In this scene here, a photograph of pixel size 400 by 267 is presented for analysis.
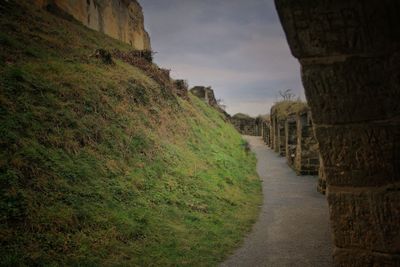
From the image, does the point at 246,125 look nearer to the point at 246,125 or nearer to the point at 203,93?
the point at 246,125

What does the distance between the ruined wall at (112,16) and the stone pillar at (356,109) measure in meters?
16.2

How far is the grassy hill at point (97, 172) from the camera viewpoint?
4.91m

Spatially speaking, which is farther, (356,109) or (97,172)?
(97,172)

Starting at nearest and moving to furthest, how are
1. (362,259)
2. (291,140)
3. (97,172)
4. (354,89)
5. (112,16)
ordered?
(354,89) → (362,259) → (97,172) → (291,140) → (112,16)

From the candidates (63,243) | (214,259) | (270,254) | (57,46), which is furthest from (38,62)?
(270,254)

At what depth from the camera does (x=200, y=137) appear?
13312 millimetres

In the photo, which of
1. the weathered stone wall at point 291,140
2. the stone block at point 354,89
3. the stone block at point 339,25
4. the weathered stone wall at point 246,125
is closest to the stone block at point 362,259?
the stone block at point 354,89

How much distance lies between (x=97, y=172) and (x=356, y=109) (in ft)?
17.3

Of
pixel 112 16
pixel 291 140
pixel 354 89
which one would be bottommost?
pixel 291 140

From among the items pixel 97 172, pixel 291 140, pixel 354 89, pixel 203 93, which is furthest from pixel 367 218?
pixel 203 93

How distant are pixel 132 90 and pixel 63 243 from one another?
696cm

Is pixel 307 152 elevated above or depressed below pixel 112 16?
below

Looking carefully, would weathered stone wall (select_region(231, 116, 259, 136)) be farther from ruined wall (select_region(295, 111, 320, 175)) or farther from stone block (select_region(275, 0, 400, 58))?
stone block (select_region(275, 0, 400, 58))

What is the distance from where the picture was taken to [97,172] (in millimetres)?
6707
